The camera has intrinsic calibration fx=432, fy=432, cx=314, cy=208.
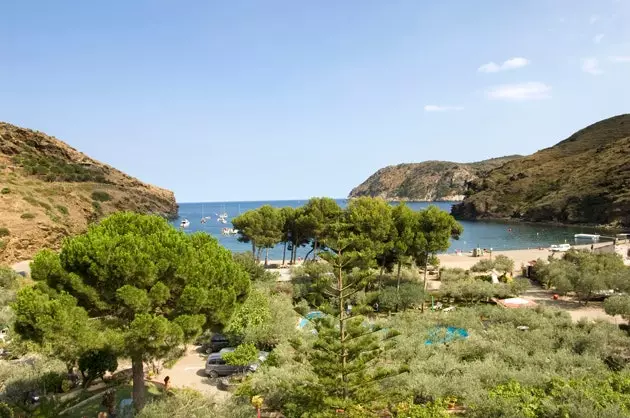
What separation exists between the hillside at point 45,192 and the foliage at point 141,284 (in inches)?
1100

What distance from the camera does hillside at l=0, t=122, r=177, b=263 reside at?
34312mm

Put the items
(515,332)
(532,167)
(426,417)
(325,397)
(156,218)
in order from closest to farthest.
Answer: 1. (426,417)
2. (325,397)
3. (156,218)
4. (515,332)
5. (532,167)

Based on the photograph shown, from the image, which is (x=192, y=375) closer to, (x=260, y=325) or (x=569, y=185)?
(x=260, y=325)

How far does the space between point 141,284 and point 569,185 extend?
10508 centimetres

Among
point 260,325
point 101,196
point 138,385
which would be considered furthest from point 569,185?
point 138,385

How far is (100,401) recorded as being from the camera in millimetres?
12000

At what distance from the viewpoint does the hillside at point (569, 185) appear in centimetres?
8312

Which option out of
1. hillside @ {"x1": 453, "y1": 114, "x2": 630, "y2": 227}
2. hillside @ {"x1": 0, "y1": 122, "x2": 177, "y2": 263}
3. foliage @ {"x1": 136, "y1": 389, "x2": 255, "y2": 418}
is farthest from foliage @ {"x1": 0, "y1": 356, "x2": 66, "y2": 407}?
hillside @ {"x1": 453, "y1": 114, "x2": 630, "y2": 227}

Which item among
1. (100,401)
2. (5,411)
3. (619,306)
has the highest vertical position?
(619,306)

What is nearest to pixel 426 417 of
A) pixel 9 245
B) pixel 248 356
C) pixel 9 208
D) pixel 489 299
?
pixel 248 356

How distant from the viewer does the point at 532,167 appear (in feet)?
388

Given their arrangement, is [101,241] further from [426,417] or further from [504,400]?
[504,400]

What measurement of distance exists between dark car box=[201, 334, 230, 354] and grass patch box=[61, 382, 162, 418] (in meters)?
3.87

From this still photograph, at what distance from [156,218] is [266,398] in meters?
5.52
